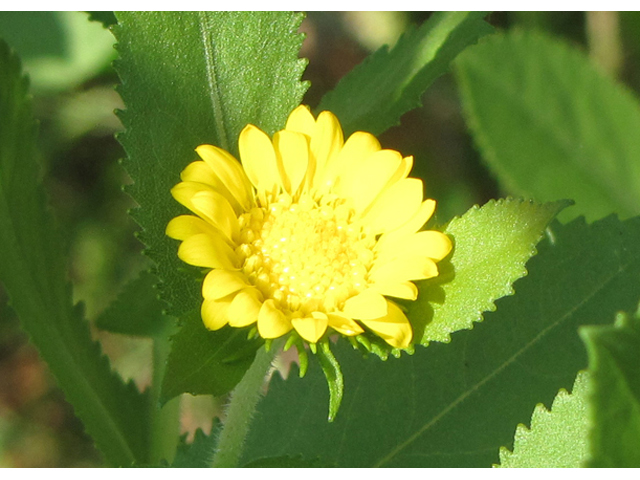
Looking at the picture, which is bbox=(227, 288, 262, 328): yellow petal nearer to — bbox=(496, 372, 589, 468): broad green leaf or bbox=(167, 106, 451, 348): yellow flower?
bbox=(167, 106, 451, 348): yellow flower

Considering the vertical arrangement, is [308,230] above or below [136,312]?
above

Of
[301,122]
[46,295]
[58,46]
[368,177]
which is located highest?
[58,46]

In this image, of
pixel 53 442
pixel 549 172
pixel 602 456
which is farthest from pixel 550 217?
pixel 53 442

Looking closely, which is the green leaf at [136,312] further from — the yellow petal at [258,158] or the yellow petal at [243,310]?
the yellow petal at [243,310]

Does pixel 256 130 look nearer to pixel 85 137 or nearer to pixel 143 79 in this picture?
pixel 143 79

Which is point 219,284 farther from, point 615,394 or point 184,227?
point 615,394

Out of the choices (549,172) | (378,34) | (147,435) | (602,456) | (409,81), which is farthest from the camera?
(378,34)

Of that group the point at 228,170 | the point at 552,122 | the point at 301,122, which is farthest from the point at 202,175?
the point at 552,122
